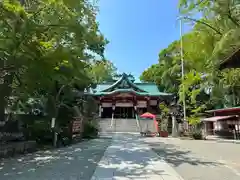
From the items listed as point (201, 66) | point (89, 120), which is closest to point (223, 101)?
point (201, 66)

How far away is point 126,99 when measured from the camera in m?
29.0

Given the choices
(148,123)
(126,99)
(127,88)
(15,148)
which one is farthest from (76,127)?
(126,99)

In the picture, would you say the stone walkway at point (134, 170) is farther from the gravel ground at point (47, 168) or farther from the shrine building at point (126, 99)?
the shrine building at point (126, 99)

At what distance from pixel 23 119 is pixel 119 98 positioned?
62.3 ft

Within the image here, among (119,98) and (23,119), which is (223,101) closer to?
(119,98)

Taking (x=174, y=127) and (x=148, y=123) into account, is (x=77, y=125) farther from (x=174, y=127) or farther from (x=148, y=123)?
(x=148, y=123)

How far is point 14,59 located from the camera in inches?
213

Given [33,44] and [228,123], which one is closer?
[33,44]

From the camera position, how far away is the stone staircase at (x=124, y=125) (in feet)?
68.8

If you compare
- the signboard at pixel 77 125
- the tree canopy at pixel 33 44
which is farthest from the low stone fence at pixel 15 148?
the signboard at pixel 77 125

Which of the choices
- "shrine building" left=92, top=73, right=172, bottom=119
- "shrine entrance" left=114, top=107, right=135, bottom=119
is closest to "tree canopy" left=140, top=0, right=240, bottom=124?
"shrine building" left=92, top=73, right=172, bottom=119

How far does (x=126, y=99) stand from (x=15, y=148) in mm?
21661

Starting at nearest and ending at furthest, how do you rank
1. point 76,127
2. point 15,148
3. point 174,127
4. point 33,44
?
point 33,44 < point 15,148 < point 76,127 < point 174,127

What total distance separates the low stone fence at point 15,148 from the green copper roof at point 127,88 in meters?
18.1
